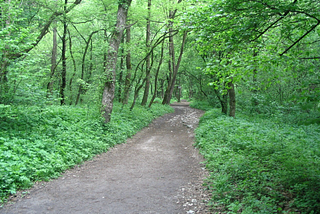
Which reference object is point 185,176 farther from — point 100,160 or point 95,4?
point 95,4

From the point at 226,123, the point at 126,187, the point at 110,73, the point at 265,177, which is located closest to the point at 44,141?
the point at 126,187

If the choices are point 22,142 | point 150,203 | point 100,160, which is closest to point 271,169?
point 150,203

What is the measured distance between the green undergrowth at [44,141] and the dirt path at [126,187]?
0.31 meters

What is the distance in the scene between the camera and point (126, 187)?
5.30 meters

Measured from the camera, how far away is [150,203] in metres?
4.52

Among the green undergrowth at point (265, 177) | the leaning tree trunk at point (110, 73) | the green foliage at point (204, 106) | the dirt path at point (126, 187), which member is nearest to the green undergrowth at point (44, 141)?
the dirt path at point (126, 187)

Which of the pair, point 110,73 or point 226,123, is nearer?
point 110,73

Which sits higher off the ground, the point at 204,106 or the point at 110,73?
the point at 110,73

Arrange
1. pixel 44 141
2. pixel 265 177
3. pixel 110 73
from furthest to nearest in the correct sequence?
pixel 110 73
pixel 44 141
pixel 265 177

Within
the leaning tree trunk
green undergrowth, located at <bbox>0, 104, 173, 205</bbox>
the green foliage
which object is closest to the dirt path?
green undergrowth, located at <bbox>0, 104, 173, 205</bbox>

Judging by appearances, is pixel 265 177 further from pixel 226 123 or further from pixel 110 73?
pixel 110 73

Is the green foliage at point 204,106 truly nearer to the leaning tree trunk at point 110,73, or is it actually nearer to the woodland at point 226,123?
the woodland at point 226,123

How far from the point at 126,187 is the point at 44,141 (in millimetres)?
3107

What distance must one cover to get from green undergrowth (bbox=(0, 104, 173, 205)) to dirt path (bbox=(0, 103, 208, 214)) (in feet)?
1.02
